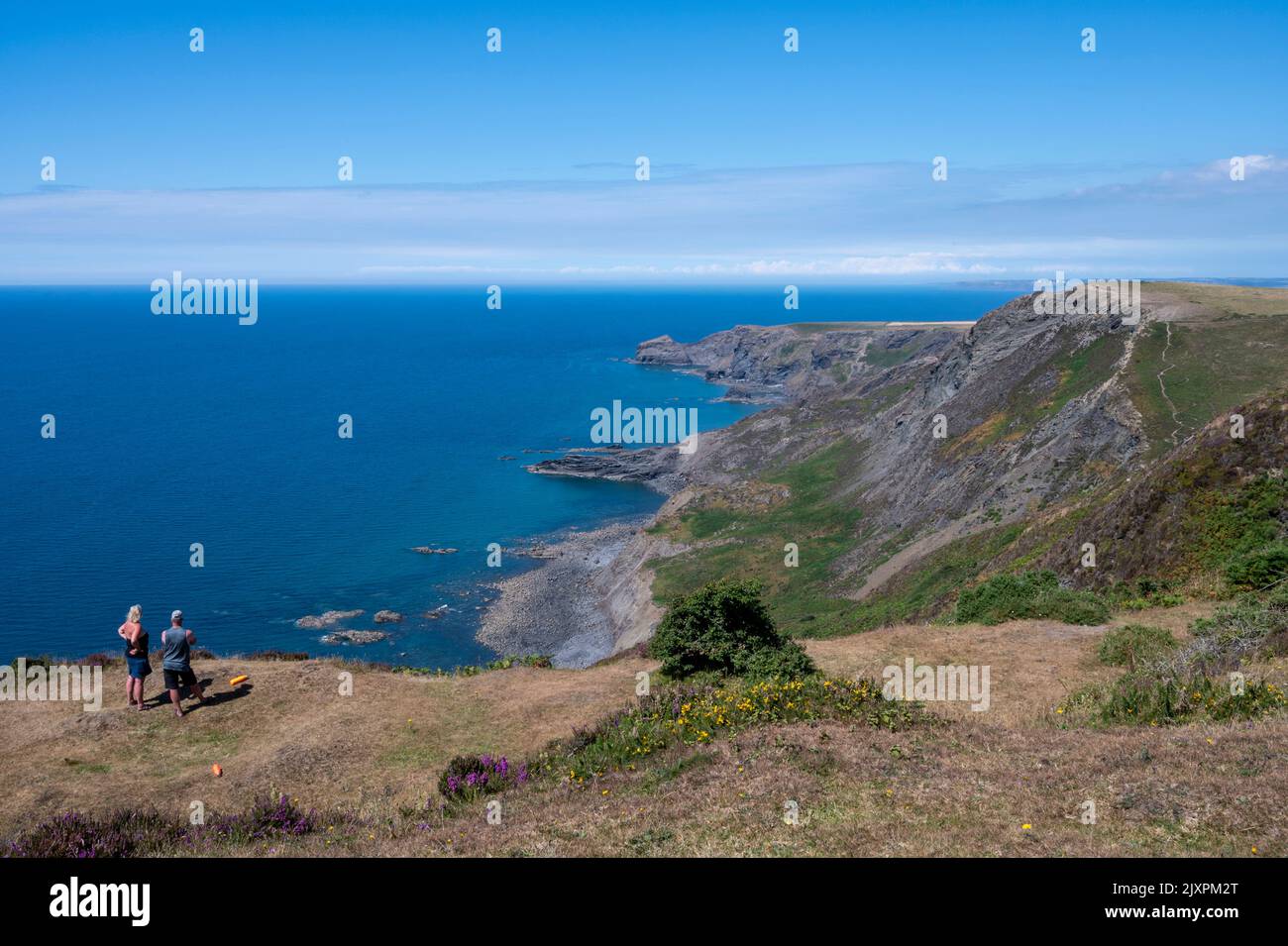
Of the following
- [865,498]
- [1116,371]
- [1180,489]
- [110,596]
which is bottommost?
[110,596]

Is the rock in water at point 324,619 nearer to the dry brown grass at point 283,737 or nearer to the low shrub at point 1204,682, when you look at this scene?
the dry brown grass at point 283,737

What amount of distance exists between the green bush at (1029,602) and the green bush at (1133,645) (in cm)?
272

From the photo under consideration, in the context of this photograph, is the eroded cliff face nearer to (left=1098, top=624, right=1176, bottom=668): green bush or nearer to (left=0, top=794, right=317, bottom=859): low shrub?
(left=1098, top=624, right=1176, bottom=668): green bush

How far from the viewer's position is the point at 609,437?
5143 inches

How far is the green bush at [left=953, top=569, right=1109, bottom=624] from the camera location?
2462cm

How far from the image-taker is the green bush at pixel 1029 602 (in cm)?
2462

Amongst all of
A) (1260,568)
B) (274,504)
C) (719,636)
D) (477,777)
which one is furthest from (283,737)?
(274,504)

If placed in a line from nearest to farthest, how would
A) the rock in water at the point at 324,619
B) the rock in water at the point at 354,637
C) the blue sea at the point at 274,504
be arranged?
the rock in water at the point at 354,637 < the rock in water at the point at 324,619 < the blue sea at the point at 274,504

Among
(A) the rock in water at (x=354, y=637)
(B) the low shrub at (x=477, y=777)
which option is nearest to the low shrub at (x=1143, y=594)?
(B) the low shrub at (x=477, y=777)

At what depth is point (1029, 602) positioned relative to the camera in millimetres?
25906

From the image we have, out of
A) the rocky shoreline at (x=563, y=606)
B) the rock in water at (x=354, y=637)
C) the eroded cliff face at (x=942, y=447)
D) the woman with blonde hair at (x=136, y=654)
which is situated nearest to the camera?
the woman with blonde hair at (x=136, y=654)
